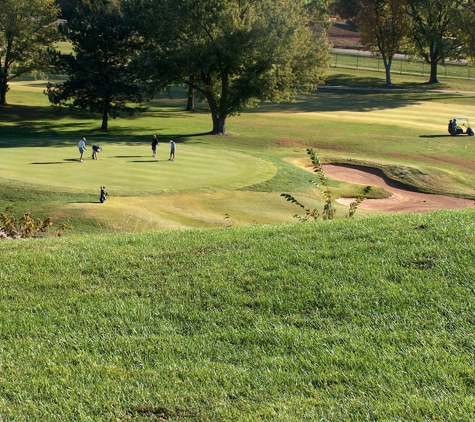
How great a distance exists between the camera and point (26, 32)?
178 feet

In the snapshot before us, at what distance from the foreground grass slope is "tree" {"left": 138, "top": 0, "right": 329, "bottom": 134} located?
33.4m

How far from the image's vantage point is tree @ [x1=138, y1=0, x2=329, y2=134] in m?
42.4

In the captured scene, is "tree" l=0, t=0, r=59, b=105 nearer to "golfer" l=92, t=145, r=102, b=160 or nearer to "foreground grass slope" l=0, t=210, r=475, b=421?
"golfer" l=92, t=145, r=102, b=160

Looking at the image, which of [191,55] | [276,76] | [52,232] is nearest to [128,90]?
[191,55]

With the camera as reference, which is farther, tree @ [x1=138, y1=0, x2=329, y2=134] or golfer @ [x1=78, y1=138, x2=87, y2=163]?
tree @ [x1=138, y1=0, x2=329, y2=134]

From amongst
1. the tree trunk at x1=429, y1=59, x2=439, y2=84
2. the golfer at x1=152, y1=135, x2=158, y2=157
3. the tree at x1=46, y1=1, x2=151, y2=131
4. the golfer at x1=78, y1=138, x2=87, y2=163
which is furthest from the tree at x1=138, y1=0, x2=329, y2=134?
the tree trunk at x1=429, y1=59, x2=439, y2=84

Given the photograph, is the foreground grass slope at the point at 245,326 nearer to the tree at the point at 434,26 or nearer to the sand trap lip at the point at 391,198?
the sand trap lip at the point at 391,198

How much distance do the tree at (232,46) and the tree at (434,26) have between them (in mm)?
34576

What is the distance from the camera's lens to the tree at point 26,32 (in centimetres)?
5372

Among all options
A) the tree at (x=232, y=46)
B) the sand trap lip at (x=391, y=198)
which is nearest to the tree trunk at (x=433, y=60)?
the tree at (x=232, y=46)

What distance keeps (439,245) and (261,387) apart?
4618mm

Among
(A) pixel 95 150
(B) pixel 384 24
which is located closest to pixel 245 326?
(A) pixel 95 150

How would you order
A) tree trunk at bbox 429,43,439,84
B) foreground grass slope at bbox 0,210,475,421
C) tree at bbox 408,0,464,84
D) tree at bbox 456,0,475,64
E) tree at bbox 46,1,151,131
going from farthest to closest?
tree trunk at bbox 429,43,439,84
tree at bbox 408,0,464,84
tree at bbox 456,0,475,64
tree at bbox 46,1,151,131
foreground grass slope at bbox 0,210,475,421

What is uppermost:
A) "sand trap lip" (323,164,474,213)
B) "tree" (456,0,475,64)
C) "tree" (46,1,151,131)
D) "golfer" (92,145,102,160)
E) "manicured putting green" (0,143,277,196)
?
"tree" (456,0,475,64)
